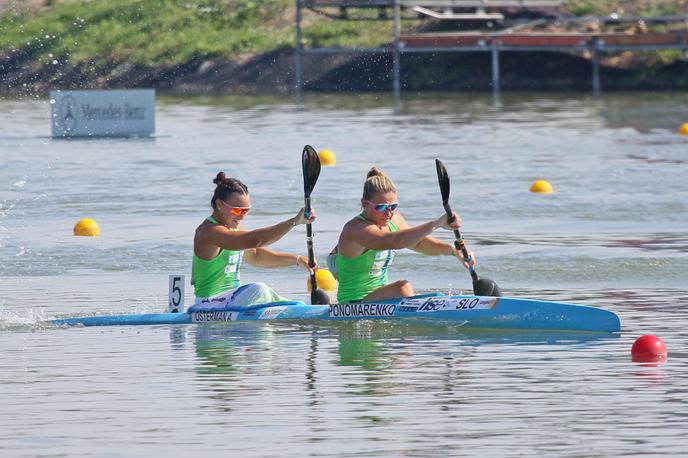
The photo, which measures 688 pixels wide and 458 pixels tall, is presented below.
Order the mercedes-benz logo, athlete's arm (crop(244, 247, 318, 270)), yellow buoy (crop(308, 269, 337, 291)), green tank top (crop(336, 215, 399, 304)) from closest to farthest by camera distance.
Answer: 1. green tank top (crop(336, 215, 399, 304))
2. athlete's arm (crop(244, 247, 318, 270))
3. yellow buoy (crop(308, 269, 337, 291))
4. the mercedes-benz logo

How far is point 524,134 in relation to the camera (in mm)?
32781

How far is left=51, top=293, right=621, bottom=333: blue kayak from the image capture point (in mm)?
12008

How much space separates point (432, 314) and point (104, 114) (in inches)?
847

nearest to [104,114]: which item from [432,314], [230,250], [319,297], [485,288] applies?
[319,297]

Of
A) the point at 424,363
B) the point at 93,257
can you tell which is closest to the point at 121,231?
the point at 93,257

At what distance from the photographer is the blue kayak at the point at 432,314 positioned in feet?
39.4

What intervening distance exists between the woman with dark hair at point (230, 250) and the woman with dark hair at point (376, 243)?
0.34 metres

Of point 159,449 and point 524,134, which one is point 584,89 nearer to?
point 524,134

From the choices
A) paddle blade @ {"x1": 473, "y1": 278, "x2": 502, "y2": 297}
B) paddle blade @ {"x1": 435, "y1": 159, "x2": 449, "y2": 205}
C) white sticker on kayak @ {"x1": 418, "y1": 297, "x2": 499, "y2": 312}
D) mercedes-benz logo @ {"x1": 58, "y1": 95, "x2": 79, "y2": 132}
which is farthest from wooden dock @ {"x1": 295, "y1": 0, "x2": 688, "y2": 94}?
white sticker on kayak @ {"x1": 418, "y1": 297, "x2": 499, "y2": 312}

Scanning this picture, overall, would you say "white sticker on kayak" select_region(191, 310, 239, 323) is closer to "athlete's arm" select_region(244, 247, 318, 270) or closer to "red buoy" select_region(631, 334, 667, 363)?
"athlete's arm" select_region(244, 247, 318, 270)

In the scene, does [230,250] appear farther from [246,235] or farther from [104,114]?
[104,114]

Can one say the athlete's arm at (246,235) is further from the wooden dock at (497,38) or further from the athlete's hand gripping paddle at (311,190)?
the wooden dock at (497,38)

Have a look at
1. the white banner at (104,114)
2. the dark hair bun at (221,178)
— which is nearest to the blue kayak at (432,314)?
the dark hair bun at (221,178)

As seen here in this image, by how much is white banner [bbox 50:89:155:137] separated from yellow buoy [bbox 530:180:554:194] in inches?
458
